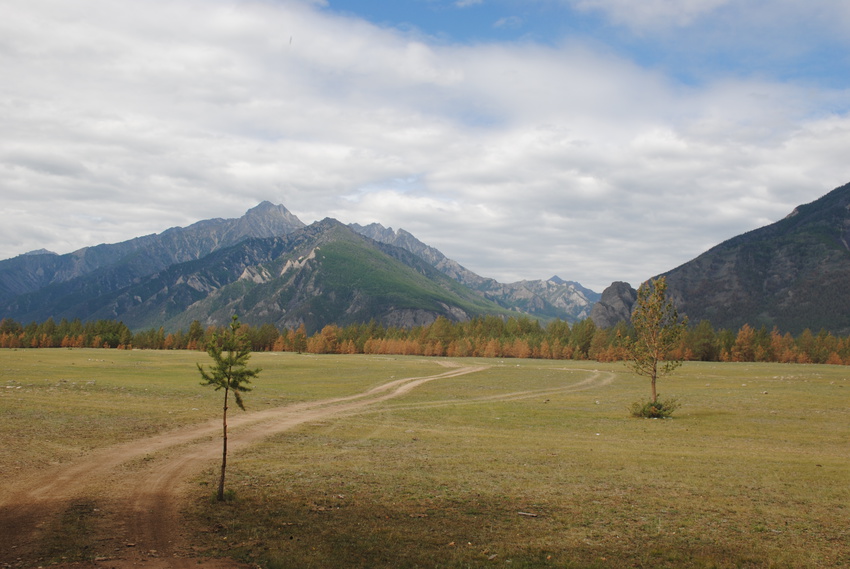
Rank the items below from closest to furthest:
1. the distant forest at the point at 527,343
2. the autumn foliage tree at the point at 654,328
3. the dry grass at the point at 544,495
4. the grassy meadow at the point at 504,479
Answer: the dry grass at the point at 544,495 < the grassy meadow at the point at 504,479 < the autumn foliage tree at the point at 654,328 < the distant forest at the point at 527,343

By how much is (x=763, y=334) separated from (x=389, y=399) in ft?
492

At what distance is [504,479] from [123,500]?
16152 mm

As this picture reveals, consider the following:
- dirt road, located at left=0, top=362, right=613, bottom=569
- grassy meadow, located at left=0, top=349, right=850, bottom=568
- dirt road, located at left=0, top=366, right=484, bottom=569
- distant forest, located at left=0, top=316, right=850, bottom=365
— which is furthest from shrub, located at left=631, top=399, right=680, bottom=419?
distant forest, located at left=0, top=316, right=850, bottom=365

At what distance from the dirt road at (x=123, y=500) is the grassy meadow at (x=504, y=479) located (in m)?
1.18

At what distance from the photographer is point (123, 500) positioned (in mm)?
20125

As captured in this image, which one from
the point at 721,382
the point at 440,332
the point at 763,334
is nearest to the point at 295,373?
the point at 721,382

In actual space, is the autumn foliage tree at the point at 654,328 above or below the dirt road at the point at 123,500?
above

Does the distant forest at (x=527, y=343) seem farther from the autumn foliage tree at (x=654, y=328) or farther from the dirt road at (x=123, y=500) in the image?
the dirt road at (x=123, y=500)

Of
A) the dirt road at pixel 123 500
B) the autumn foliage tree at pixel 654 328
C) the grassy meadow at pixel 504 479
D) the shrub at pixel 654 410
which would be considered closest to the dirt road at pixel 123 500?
the dirt road at pixel 123 500

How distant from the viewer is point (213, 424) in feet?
126

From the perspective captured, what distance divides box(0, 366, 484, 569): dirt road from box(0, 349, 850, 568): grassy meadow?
1177mm

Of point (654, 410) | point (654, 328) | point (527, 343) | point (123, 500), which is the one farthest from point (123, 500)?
point (527, 343)

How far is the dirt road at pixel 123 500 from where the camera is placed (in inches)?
593

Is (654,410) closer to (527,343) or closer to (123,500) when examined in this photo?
(123,500)
